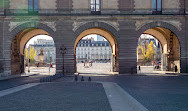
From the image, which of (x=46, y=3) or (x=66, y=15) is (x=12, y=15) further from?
(x=66, y=15)

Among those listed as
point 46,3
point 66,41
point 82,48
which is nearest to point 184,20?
point 66,41

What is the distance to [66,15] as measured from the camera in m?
28.7

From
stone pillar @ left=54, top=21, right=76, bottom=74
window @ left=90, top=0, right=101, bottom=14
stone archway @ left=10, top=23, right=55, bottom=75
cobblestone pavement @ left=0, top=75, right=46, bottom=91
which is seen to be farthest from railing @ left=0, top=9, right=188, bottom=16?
cobblestone pavement @ left=0, top=75, right=46, bottom=91

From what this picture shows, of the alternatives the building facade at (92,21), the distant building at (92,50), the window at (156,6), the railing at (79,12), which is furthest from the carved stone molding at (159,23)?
the distant building at (92,50)

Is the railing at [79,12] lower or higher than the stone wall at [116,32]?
higher

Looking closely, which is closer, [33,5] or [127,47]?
[127,47]

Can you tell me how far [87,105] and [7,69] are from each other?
21.3m

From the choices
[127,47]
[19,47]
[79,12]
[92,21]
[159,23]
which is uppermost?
[79,12]

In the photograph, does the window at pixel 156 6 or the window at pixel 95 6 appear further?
the window at pixel 156 6

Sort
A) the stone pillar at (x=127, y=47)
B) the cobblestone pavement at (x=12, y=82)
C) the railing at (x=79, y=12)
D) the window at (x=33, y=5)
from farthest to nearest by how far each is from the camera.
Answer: the window at (x=33, y=5) < the stone pillar at (x=127, y=47) < the railing at (x=79, y=12) < the cobblestone pavement at (x=12, y=82)

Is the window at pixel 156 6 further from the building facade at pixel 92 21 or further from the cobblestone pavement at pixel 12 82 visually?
the cobblestone pavement at pixel 12 82

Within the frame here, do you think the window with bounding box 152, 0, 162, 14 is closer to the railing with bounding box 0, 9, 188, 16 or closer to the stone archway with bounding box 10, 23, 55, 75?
the railing with bounding box 0, 9, 188, 16

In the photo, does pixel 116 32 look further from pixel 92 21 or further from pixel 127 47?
pixel 92 21

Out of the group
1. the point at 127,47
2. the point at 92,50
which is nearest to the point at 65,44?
the point at 127,47
